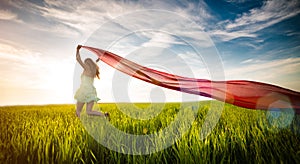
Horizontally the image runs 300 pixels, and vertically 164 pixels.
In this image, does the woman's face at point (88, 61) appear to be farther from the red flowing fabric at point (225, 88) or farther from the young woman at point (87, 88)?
the red flowing fabric at point (225, 88)

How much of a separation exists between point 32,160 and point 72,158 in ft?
0.96

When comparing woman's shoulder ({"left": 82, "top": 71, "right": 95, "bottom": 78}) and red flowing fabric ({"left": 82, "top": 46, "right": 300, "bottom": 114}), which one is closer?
red flowing fabric ({"left": 82, "top": 46, "right": 300, "bottom": 114})

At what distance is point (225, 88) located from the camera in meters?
3.13

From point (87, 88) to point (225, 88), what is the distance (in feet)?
6.24

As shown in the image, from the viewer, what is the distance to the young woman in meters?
3.60

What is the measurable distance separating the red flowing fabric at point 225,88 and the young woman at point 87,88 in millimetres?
275

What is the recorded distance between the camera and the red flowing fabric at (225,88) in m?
2.96

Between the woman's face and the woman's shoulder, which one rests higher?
the woman's face

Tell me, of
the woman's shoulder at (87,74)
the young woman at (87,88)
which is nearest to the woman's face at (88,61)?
the young woman at (87,88)

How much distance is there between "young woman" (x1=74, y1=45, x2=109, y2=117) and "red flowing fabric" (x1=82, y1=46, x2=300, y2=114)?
27 cm

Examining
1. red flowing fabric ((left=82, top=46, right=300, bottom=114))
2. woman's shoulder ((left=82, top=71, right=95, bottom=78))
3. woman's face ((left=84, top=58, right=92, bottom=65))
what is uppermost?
woman's face ((left=84, top=58, right=92, bottom=65))

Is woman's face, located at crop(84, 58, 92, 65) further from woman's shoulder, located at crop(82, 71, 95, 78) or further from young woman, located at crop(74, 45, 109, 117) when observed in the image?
woman's shoulder, located at crop(82, 71, 95, 78)

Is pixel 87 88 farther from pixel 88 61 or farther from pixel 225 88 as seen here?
pixel 225 88

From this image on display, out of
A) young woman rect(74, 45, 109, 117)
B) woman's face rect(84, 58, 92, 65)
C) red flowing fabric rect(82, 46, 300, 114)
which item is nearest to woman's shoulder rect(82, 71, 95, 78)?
young woman rect(74, 45, 109, 117)
